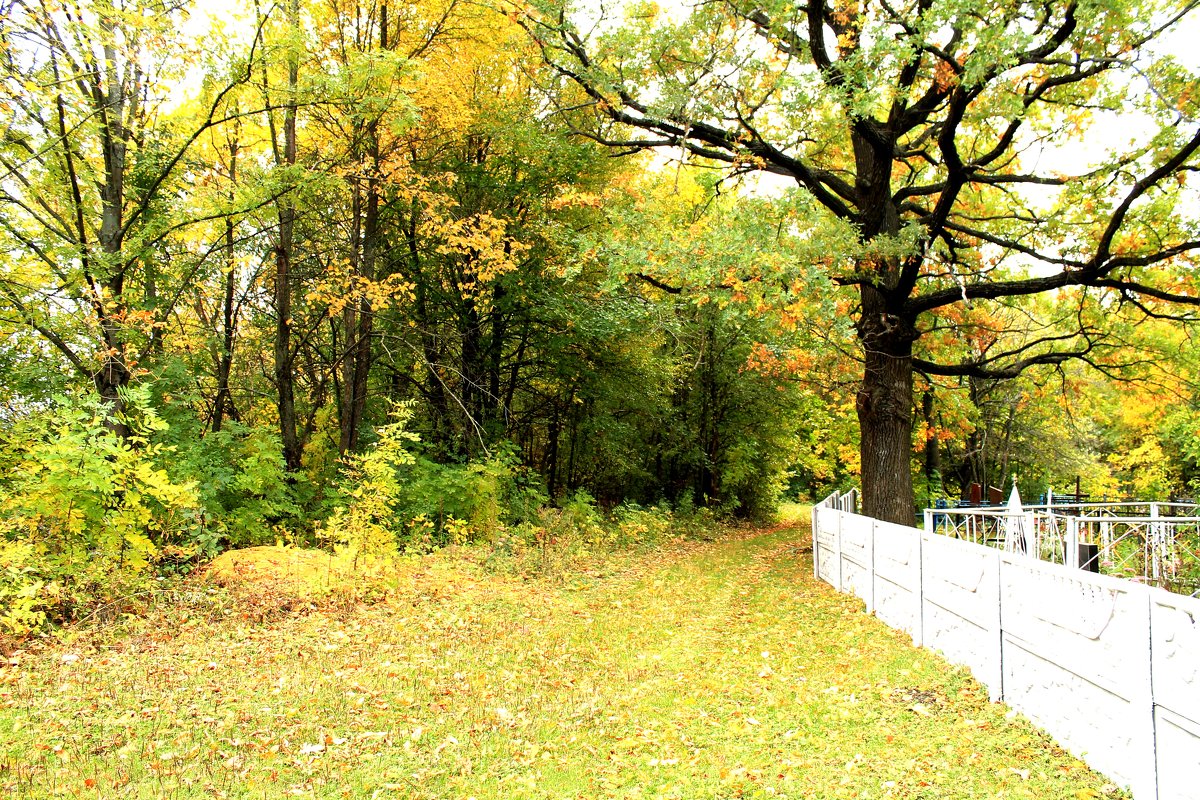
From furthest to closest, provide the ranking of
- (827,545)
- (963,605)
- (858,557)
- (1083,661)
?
(827,545) → (858,557) → (963,605) → (1083,661)

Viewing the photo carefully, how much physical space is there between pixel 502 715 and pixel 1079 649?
373cm

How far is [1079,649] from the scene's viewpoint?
14.3 ft

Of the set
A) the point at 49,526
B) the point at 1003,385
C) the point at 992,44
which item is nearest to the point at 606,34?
the point at 992,44

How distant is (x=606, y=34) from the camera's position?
11.2 m

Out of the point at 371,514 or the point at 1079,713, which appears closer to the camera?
the point at 1079,713

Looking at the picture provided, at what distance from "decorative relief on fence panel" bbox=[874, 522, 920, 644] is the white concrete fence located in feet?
0.15

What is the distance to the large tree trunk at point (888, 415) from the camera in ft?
39.0

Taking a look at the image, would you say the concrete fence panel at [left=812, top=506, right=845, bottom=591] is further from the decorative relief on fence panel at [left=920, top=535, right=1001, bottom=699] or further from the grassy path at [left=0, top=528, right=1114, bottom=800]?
the decorative relief on fence panel at [left=920, top=535, right=1001, bottom=699]

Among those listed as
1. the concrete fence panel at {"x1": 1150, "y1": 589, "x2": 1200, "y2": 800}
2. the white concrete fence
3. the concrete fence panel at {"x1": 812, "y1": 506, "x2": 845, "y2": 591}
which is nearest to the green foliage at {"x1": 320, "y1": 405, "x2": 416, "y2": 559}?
the white concrete fence

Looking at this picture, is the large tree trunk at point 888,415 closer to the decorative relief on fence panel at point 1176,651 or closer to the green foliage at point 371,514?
the green foliage at point 371,514

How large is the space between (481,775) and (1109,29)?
1048 centimetres

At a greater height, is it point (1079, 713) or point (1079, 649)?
point (1079, 649)

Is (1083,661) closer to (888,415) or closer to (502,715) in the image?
(502,715)

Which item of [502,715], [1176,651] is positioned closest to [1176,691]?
[1176,651]
